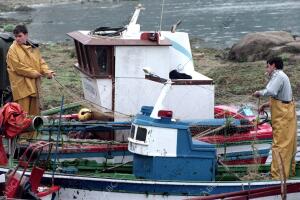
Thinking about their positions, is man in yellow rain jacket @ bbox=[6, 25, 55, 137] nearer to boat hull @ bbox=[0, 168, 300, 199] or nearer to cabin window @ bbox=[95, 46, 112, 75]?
cabin window @ bbox=[95, 46, 112, 75]

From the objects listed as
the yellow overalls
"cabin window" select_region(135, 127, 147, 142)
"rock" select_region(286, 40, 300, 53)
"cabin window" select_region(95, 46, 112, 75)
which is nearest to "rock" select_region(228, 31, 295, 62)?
"rock" select_region(286, 40, 300, 53)

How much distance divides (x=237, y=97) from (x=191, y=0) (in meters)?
59.6

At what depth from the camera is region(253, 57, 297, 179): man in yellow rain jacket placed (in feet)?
30.8

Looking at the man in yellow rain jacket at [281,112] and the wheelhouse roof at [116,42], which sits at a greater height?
the wheelhouse roof at [116,42]

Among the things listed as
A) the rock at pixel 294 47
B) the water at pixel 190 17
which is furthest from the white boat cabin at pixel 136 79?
the water at pixel 190 17

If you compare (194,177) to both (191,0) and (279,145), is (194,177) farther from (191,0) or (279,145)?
(191,0)

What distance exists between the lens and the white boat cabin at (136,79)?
1116 centimetres

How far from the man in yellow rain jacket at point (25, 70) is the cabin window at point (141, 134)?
213cm

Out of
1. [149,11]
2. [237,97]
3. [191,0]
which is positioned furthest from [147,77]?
[191,0]

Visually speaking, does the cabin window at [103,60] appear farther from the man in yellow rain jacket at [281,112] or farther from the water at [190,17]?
the water at [190,17]

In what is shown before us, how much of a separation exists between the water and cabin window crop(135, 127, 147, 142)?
84.3ft

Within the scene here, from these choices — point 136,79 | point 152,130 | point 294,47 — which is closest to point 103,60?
point 136,79

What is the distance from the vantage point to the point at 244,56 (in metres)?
25.9

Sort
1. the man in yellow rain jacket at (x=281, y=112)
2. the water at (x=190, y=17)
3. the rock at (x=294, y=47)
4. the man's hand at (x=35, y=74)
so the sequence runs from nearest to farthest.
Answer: the man in yellow rain jacket at (x=281, y=112), the man's hand at (x=35, y=74), the rock at (x=294, y=47), the water at (x=190, y=17)
